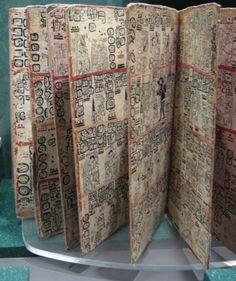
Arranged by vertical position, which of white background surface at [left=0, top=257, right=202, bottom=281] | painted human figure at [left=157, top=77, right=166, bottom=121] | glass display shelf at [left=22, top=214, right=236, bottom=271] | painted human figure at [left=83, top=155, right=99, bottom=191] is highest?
painted human figure at [left=157, top=77, right=166, bottom=121]

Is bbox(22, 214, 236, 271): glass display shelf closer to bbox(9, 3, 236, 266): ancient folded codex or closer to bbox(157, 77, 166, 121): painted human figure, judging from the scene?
bbox(9, 3, 236, 266): ancient folded codex

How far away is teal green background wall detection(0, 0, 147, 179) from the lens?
149 centimetres

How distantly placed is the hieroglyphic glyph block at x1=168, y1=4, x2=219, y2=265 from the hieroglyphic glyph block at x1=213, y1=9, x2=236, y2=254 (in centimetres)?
8

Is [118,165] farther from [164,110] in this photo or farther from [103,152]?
[164,110]

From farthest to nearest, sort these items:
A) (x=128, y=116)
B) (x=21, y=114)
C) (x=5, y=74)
→ (x=5, y=74), (x=21, y=114), (x=128, y=116)

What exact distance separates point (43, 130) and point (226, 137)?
0.50 m

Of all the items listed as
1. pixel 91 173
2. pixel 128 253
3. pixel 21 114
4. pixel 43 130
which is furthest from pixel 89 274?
pixel 21 114

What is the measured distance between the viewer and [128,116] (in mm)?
951

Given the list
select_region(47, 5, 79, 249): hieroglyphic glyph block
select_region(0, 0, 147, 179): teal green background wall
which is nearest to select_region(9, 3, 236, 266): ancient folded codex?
select_region(47, 5, 79, 249): hieroglyphic glyph block

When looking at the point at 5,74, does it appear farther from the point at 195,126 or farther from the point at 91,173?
the point at 195,126

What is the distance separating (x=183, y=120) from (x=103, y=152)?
0.25 m

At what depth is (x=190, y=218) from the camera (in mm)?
1139

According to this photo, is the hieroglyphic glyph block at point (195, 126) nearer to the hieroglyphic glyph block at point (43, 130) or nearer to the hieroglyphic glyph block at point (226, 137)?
the hieroglyphic glyph block at point (226, 137)

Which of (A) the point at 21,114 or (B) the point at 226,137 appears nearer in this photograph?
(B) the point at 226,137
